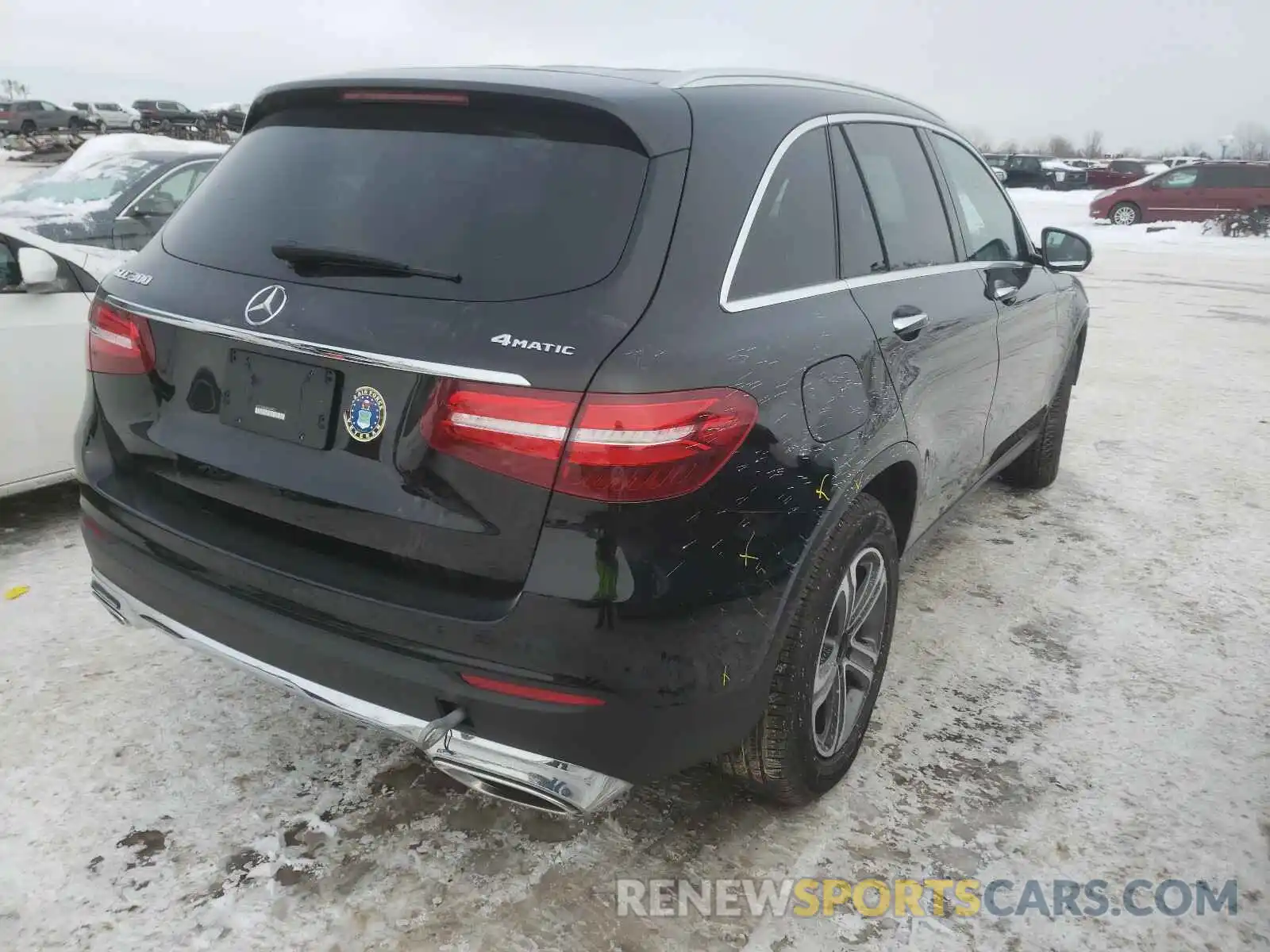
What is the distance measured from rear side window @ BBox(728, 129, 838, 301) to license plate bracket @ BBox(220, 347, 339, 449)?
0.86 m

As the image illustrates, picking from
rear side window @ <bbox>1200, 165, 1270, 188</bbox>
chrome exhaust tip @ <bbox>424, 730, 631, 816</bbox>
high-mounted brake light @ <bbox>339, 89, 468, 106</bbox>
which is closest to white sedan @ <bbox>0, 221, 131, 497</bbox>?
high-mounted brake light @ <bbox>339, 89, 468, 106</bbox>

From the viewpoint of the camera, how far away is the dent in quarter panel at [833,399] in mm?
2076

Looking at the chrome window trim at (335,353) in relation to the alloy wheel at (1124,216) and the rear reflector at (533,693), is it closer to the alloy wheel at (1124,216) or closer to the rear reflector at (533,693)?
the rear reflector at (533,693)

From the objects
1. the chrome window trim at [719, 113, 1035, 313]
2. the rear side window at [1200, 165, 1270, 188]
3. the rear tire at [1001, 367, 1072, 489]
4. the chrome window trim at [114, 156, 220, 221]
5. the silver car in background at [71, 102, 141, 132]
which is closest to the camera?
the chrome window trim at [719, 113, 1035, 313]

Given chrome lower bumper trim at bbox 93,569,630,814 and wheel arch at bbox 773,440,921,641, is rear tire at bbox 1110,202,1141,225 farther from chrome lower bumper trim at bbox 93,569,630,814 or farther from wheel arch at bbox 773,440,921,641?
chrome lower bumper trim at bbox 93,569,630,814

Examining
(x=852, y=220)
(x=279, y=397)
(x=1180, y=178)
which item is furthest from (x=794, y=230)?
(x=1180, y=178)

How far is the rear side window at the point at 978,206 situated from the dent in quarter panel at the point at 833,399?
4.32 ft

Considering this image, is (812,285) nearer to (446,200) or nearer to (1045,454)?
(446,200)

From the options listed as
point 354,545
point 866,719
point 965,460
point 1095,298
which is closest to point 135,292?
point 354,545

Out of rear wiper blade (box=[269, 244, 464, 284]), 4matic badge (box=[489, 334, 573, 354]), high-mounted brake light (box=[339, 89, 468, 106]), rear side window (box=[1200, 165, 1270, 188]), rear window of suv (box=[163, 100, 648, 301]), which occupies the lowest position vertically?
rear side window (box=[1200, 165, 1270, 188])

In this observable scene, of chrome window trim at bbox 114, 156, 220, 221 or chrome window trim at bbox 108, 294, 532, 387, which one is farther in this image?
chrome window trim at bbox 114, 156, 220, 221

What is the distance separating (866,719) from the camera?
8.76 feet

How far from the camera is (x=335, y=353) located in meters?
1.87

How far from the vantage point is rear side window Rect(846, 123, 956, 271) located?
2.73 m
